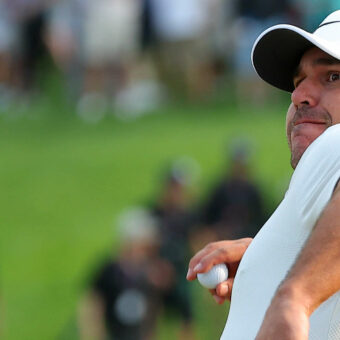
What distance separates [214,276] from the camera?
280 centimetres

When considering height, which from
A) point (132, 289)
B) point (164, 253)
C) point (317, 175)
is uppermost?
point (317, 175)

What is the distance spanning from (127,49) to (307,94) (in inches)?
491

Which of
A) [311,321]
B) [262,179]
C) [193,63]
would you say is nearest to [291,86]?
[311,321]

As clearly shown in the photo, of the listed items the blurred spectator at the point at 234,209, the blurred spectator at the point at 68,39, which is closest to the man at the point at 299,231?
the blurred spectator at the point at 234,209

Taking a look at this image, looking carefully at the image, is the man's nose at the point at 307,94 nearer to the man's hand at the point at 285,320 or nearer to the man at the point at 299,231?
the man at the point at 299,231

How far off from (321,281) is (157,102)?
13432 mm

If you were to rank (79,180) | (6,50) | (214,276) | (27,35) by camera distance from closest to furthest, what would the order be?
(214,276) < (79,180) < (6,50) < (27,35)

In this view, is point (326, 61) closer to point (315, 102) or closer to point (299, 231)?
point (315, 102)

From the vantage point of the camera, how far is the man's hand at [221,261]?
9.11 feet

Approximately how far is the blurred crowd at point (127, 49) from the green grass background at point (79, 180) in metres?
0.30

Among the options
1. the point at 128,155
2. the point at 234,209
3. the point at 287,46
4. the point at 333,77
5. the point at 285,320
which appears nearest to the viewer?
the point at 285,320

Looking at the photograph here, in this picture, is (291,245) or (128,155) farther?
(128,155)

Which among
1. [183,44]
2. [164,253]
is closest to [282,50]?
[164,253]

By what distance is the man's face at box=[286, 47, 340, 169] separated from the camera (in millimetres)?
2531
